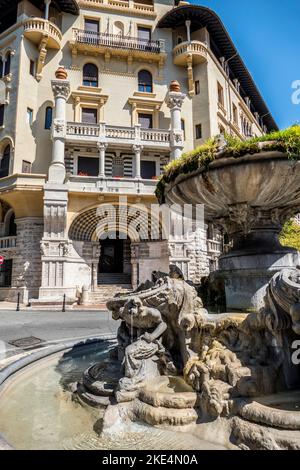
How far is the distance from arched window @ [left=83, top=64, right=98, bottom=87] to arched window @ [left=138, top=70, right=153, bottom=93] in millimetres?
3612

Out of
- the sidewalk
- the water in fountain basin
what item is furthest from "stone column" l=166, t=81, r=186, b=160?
the water in fountain basin

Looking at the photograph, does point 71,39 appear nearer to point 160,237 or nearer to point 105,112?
point 105,112

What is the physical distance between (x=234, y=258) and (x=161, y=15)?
93.5 ft

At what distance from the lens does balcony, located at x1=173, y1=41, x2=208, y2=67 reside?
77.6 ft

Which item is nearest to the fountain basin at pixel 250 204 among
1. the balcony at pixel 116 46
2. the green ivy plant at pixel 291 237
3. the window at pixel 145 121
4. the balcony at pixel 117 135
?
the green ivy plant at pixel 291 237

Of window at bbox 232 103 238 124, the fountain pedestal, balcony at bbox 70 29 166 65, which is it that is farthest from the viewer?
window at bbox 232 103 238 124

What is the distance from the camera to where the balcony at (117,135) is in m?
19.8

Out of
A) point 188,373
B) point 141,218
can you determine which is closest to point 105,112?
point 141,218

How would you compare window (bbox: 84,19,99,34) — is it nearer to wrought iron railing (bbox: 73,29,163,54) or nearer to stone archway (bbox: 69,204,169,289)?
wrought iron railing (bbox: 73,29,163,54)

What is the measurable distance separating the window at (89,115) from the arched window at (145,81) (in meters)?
4.61

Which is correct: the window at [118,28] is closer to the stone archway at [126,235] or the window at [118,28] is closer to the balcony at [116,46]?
the balcony at [116,46]

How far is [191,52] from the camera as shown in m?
23.6
